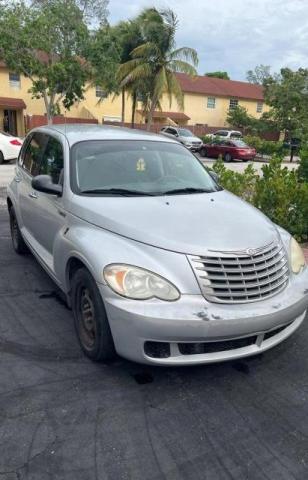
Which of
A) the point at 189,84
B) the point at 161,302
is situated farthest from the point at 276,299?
the point at 189,84

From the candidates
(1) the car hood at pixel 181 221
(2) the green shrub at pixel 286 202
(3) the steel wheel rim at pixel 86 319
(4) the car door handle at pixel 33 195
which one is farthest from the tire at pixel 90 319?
(2) the green shrub at pixel 286 202

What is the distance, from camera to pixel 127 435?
2.59m

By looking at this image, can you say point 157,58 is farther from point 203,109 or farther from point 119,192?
point 119,192

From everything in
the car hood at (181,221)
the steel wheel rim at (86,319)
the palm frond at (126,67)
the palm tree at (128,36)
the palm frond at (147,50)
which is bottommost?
the steel wheel rim at (86,319)

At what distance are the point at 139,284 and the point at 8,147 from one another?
14.4 metres

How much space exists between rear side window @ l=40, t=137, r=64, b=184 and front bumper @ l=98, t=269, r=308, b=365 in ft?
5.22

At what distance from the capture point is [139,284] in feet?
9.30

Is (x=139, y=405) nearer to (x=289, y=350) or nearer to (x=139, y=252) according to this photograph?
(x=139, y=252)

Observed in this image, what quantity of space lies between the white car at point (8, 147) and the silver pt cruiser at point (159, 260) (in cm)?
1246

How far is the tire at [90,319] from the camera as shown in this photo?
3016mm

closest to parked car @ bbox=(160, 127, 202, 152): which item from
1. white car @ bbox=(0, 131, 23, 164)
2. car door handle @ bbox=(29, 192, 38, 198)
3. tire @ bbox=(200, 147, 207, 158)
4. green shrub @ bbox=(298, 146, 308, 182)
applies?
tire @ bbox=(200, 147, 207, 158)

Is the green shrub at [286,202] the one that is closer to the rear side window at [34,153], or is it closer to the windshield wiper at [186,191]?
the windshield wiper at [186,191]

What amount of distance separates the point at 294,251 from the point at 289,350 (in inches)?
33.6

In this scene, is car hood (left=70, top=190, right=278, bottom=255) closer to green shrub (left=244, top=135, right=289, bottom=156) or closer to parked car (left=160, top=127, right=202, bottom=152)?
parked car (left=160, top=127, right=202, bottom=152)
